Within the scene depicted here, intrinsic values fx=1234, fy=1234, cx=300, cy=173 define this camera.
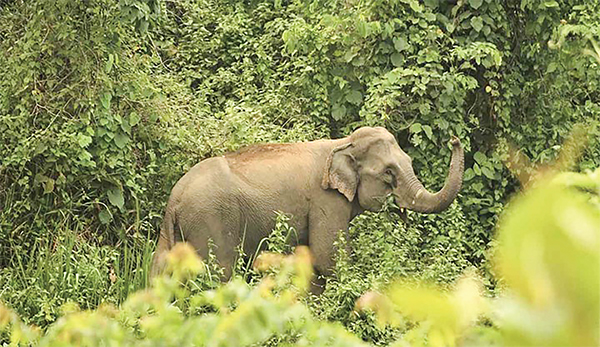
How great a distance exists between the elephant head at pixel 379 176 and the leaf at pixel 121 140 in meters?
1.42

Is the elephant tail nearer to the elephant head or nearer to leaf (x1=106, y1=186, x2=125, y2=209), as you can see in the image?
leaf (x1=106, y1=186, x2=125, y2=209)

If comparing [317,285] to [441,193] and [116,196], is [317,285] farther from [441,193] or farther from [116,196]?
Result: [116,196]

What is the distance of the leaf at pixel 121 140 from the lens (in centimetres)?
797

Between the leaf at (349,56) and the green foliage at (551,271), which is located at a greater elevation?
the green foliage at (551,271)

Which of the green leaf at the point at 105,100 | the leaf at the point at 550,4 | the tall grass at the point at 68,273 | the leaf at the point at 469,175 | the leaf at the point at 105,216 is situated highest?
the leaf at the point at 550,4

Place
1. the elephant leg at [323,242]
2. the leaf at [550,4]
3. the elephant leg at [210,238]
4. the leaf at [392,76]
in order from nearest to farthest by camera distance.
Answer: the elephant leg at [210,238] < the elephant leg at [323,242] < the leaf at [392,76] < the leaf at [550,4]

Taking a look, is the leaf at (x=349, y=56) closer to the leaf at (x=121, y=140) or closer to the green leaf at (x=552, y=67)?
the green leaf at (x=552, y=67)

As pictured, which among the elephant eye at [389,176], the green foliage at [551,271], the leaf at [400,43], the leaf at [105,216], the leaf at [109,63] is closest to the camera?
the green foliage at [551,271]

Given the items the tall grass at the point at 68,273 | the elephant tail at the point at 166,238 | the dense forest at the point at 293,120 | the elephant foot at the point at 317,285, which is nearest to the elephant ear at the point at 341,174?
the dense forest at the point at 293,120

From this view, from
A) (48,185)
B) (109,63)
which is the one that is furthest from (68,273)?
(109,63)

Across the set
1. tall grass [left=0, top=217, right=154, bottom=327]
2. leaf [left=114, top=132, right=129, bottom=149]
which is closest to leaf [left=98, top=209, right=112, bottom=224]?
tall grass [left=0, top=217, right=154, bottom=327]

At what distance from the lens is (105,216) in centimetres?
777

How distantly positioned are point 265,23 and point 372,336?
5100 millimetres

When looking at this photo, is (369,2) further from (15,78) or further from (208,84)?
(15,78)
